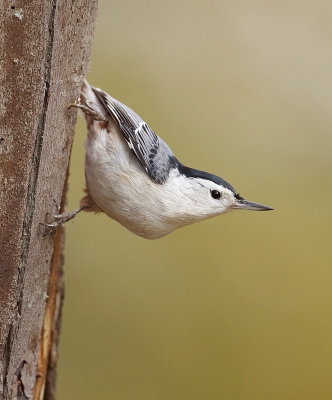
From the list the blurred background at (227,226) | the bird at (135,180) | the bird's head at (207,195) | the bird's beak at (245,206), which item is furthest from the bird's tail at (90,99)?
the blurred background at (227,226)

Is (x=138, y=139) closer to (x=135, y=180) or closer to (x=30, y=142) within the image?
(x=135, y=180)

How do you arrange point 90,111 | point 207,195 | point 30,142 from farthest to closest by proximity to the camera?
point 207,195 < point 90,111 < point 30,142

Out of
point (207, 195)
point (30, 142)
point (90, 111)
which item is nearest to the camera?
point (30, 142)

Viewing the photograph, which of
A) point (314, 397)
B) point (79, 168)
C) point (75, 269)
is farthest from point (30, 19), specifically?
→ point (314, 397)

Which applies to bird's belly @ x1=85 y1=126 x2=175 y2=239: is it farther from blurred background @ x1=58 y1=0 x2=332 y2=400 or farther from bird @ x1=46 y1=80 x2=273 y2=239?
blurred background @ x1=58 y1=0 x2=332 y2=400

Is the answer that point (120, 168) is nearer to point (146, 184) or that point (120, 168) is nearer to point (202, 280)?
point (146, 184)

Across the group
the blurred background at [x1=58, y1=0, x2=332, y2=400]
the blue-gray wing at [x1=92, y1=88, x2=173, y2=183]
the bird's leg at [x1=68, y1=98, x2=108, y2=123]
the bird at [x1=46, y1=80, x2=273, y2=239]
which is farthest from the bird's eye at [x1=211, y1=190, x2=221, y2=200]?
the blurred background at [x1=58, y1=0, x2=332, y2=400]

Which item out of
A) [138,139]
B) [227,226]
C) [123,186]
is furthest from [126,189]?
[227,226]
